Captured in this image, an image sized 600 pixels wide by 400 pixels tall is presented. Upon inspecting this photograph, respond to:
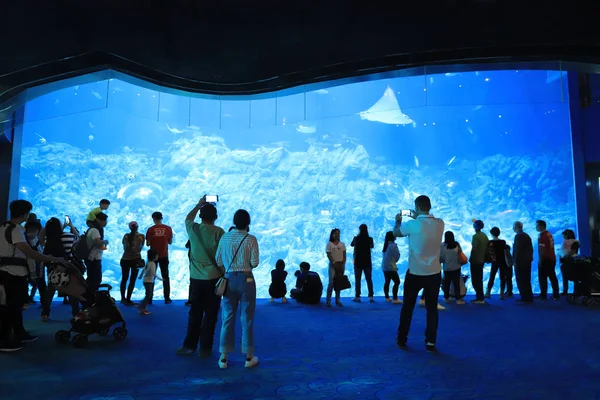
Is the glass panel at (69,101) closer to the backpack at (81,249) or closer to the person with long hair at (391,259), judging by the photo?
the backpack at (81,249)

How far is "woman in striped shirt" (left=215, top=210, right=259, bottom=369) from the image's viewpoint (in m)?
3.50

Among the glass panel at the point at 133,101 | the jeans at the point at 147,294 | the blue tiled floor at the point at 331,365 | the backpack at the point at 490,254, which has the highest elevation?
the glass panel at the point at 133,101

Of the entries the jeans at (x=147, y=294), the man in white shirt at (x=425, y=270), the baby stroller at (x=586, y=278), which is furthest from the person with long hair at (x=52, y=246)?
the baby stroller at (x=586, y=278)

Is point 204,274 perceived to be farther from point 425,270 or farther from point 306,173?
point 306,173

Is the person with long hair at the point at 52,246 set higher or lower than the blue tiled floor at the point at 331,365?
higher

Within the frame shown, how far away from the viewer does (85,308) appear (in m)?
4.62

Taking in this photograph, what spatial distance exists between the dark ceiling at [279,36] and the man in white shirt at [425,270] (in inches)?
146

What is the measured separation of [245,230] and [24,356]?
2.41 metres

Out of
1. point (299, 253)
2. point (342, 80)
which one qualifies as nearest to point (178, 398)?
point (342, 80)

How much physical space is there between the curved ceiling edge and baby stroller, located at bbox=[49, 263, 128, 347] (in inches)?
134

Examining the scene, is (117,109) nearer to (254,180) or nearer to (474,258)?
(254,180)

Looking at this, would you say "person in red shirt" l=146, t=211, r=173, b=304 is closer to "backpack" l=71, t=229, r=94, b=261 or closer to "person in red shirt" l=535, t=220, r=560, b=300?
"backpack" l=71, t=229, r=94, b=261

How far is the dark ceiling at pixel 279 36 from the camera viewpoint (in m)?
6.16

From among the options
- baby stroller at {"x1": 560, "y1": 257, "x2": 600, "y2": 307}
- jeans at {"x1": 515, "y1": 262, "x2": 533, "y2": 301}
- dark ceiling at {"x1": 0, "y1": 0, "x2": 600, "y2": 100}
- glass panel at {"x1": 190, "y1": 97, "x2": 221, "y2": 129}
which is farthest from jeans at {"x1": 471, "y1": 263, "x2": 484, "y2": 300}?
glass panel at {"x1": 190, "y1": 97, "x2": 221, "y2": 129}
